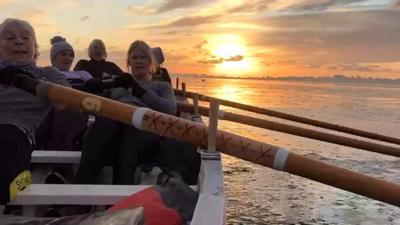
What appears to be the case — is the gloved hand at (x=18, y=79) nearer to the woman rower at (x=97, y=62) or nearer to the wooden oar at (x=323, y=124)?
the woman rower at (x=97, y=62)

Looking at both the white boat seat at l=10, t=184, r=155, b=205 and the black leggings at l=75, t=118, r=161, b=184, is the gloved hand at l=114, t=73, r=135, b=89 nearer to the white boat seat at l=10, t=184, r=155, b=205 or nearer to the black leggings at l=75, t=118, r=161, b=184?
the black leggings at l=75, t=118, r=161, b=184

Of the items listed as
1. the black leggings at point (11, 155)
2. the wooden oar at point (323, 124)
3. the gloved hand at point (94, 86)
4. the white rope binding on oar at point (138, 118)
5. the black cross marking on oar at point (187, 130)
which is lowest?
the wooden oar at point (323, 124)

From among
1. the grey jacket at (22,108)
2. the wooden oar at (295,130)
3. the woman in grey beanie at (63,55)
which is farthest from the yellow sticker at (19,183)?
the wooden oar at (295,130)

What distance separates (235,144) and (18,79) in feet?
5.08

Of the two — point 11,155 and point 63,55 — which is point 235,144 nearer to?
point 11,155

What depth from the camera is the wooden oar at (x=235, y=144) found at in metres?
2.75

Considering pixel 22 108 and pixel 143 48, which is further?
pixel 143 48

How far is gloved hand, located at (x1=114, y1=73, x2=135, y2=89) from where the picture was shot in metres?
4.34

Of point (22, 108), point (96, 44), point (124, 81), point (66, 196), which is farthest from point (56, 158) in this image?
point (96, 44)

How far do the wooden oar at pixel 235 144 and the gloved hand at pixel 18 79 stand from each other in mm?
51

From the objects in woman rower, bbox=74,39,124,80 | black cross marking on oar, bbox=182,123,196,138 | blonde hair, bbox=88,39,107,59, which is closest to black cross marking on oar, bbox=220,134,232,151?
black cross marking on oar, bbox=182,123,196,138

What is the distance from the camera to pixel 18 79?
3496 millimetres

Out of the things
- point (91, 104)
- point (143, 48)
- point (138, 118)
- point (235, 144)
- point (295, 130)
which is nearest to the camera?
point (235, 144)

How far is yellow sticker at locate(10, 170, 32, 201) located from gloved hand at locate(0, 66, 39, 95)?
56 centimetres
